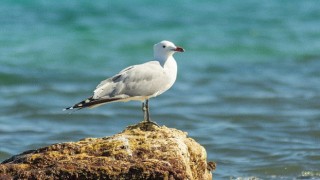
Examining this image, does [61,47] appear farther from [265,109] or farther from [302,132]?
[302,132]

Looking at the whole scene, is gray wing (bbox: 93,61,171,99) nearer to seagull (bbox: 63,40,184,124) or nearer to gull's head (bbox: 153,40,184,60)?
seagull (bbox: 63,40,184,124)

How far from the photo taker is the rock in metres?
5.54

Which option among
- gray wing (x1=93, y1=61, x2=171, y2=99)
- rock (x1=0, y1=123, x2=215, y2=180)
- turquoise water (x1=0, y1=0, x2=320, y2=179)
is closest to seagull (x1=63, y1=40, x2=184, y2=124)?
gray wing (x1=93, y1=61, x2=171, y2=99)

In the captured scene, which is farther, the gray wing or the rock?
the gray wing

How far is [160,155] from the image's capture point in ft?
18.6

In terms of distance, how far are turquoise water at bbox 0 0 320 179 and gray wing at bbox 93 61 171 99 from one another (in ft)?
5.17

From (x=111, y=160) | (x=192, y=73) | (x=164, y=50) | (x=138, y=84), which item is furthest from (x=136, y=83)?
(x=192, y=73)

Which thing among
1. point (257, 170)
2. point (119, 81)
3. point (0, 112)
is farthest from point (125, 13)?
point (119, 81)

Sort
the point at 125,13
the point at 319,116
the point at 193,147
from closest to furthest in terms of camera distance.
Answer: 1. the point at 193,147
2. the point at 319,116
3. the point at 125,13

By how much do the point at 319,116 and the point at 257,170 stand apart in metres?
2.61

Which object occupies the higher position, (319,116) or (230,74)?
(230,74)

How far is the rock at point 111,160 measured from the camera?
18.2 feet

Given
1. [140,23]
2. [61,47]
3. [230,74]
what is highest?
[140,23]

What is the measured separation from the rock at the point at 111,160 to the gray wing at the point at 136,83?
815mm
